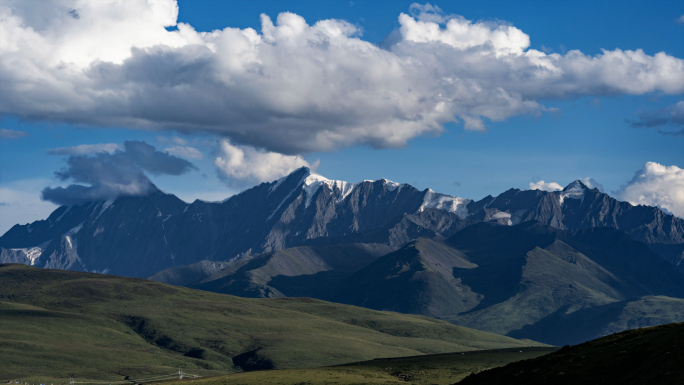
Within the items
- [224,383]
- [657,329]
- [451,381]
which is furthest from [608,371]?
[224,383]

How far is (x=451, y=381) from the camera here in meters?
195

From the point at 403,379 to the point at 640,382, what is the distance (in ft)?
365

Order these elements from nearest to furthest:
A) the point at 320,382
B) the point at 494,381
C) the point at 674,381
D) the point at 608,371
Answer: the point at 674,381, the point at 608,371, the point at 494,381, the point at 320,382

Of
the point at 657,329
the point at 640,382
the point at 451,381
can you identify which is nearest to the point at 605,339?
the point at 657,329

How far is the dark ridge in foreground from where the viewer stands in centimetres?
9319

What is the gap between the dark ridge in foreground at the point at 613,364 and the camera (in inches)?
3669

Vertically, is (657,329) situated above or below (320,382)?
above

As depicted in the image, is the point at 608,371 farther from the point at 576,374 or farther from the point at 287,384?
the point at 287,384

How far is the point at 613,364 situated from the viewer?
342 ft

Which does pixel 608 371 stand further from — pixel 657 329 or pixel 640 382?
pixel 657 329

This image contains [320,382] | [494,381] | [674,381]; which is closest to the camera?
[674,381]

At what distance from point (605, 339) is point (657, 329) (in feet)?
29.0

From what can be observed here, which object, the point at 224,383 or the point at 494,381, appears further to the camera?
the point at 224,383

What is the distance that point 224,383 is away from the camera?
652 ft
